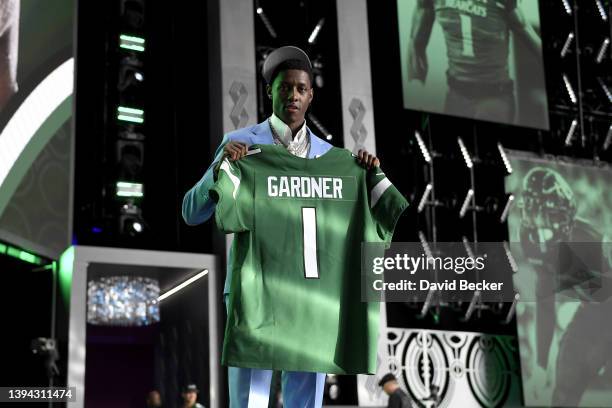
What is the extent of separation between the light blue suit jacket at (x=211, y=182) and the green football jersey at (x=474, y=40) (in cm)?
554

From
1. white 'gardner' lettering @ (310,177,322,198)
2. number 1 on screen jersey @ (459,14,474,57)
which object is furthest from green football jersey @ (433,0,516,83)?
white 'gardner' lettering @ (310,177,322,198)

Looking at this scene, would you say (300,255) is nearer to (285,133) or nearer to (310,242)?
(310,242)

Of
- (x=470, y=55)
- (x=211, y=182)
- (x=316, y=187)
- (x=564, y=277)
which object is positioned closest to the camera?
(x=211, y=182)

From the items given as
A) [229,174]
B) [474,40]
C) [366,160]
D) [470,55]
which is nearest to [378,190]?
[366,160]

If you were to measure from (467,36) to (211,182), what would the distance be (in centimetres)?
603

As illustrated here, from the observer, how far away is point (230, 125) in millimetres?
6574

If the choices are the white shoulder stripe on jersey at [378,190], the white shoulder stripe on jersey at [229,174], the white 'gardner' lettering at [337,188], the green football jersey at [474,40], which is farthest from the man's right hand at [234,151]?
the green football jersey at [474,40]

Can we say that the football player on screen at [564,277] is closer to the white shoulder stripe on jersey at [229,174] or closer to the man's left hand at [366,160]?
the man's left hand at [366,160]

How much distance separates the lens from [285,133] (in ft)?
7.76

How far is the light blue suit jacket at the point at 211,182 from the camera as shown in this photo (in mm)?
2256

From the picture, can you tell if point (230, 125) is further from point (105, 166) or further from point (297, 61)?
point (297, 61)

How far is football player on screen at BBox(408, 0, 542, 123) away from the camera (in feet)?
25.2

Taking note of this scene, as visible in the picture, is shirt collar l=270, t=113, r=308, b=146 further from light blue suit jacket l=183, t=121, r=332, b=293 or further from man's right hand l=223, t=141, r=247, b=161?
man's right hand l=223, t=141, r=247, b=161

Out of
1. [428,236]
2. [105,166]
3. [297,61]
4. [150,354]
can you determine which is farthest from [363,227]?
[150,354]
